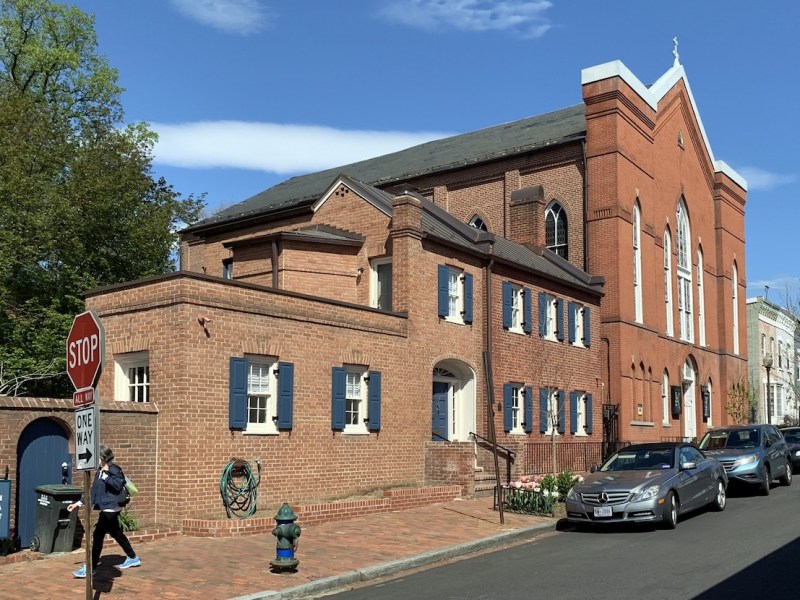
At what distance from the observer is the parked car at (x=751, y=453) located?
20.5m

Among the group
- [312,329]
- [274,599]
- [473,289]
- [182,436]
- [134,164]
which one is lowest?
[274,599]

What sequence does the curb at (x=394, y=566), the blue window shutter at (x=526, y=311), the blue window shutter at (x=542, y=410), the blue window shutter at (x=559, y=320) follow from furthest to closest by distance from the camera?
1. the blue window shutter at (x=559, y=320)
2. the blue window shutter at (x=542, y=410)
3. the blue window shutter at (x=526, y=311)
4. the curb at (x=394, y=566)

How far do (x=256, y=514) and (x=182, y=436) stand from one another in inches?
85.4

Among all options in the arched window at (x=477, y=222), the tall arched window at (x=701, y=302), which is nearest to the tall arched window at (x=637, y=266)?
the arched window at (x=477, y=222)

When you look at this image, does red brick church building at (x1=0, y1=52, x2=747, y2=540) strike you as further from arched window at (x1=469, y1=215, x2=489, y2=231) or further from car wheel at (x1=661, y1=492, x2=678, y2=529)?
car wheel at (x1=661, y1=492, x2=678, y2=529)

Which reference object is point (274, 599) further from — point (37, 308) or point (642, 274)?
point (642, 274)

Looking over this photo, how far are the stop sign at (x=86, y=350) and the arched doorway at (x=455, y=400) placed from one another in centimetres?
1455

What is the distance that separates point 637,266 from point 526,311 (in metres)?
10.6

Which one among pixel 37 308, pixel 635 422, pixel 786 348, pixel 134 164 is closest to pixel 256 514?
pixel 37 308

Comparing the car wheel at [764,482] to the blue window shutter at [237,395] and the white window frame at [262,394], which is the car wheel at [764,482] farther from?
the blue window shutter at [237,395]

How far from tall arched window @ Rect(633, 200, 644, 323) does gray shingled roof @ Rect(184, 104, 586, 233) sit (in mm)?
3852

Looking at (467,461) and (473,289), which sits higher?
(473,289)

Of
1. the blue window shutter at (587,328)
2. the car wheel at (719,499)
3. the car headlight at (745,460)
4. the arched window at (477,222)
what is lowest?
the car wheel at (719,499)

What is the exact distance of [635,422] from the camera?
101 ft
